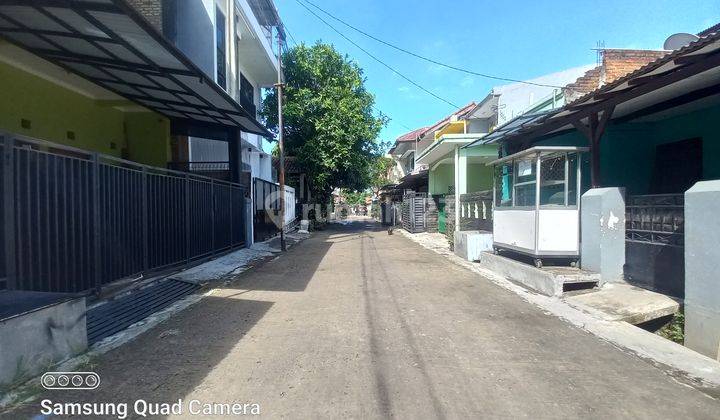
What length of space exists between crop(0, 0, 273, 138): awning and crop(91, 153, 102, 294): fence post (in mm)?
1830

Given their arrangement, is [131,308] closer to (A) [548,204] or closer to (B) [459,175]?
(A) [548,204]

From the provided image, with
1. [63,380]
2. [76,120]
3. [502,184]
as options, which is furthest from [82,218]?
[502,184]

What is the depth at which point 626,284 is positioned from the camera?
6305 millimetres

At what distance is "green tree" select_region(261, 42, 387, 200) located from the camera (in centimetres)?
2159

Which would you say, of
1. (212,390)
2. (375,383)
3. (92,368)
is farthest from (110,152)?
(375,383)

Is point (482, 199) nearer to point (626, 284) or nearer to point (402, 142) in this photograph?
point (626, 284)

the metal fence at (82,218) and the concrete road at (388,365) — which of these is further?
the metal fence at (82,218)

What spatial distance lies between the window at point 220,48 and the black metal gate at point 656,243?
41.4 ft

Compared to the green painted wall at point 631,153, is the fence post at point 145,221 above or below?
below

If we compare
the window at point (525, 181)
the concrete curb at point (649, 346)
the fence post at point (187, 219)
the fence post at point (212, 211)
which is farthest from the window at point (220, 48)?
the concrete curb at point (649, 346)

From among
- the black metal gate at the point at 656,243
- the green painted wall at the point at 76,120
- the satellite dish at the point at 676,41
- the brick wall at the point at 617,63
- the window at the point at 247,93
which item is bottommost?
the black metal gate at the point at 656,243

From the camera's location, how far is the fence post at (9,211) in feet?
12.4

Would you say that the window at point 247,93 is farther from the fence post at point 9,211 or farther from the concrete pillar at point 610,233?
the concrete pillar at point 610,233

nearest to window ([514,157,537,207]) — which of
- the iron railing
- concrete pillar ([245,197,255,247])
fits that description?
the iron railing
